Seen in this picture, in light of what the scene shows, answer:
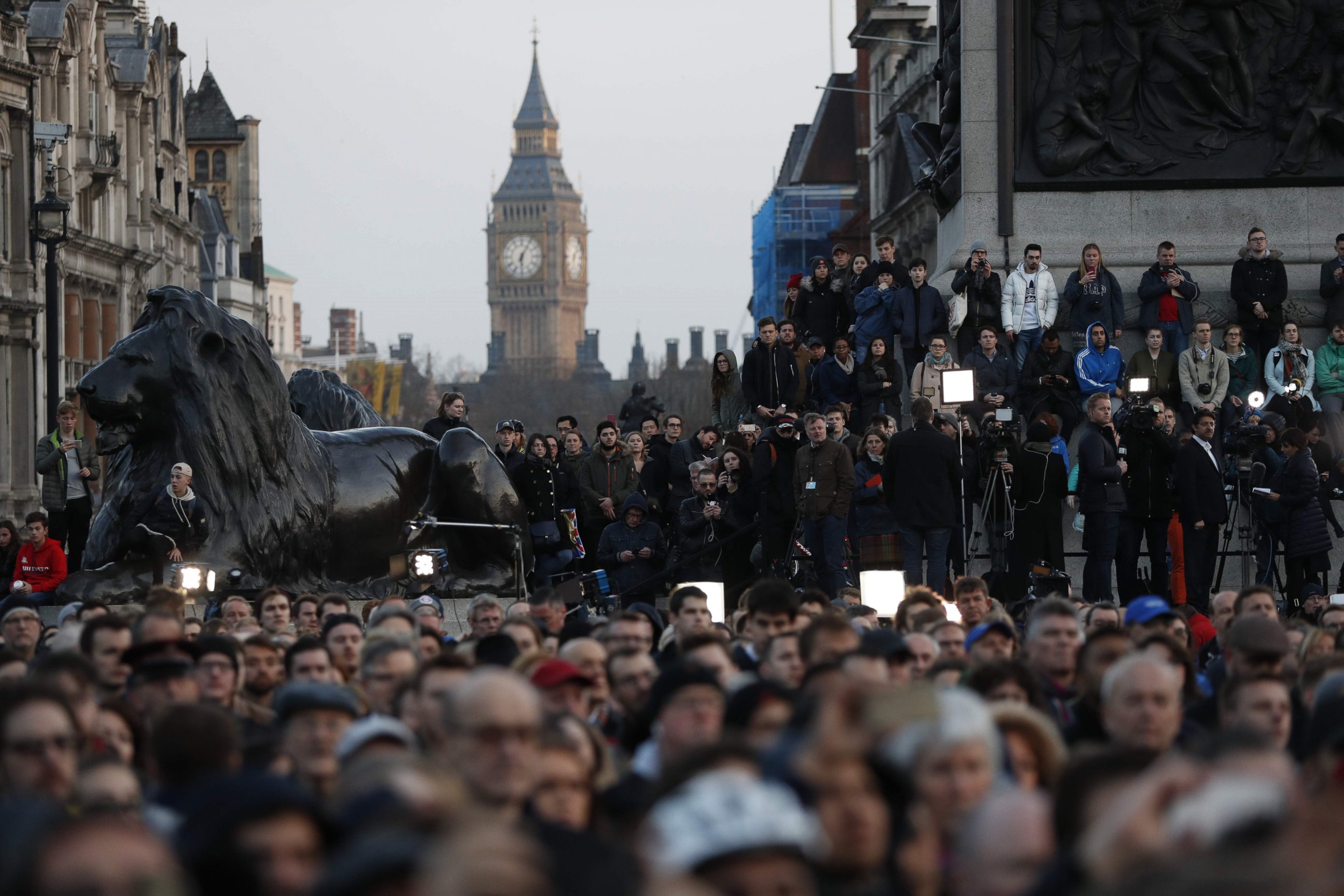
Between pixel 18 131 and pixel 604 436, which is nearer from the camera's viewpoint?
pixel 604 436

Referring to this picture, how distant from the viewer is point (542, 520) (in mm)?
20328

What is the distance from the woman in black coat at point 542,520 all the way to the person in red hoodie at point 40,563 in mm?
3823

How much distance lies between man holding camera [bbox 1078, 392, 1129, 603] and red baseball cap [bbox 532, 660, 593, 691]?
1013 cm

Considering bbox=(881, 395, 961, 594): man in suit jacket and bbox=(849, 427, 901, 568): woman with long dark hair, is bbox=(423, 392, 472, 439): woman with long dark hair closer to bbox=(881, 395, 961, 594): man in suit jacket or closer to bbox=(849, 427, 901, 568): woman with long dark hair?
bbox=(849, 427, 901, 568): woman with long dark hair

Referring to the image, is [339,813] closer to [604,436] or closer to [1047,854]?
[1047,854]

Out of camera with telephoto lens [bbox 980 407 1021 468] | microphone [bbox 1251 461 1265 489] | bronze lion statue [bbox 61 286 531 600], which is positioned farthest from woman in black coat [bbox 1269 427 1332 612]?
bronze lion statue [bbox 61 286 531 600]

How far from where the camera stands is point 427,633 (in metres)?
11.8

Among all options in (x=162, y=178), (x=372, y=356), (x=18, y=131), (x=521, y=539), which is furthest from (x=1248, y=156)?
(x=372, y=356)

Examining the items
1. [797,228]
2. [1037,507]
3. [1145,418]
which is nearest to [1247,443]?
[1145,418]

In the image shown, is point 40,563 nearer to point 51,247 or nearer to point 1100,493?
point 1100,493

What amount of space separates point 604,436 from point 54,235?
10.6m

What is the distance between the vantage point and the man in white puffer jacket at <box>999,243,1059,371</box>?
20875 millimetres

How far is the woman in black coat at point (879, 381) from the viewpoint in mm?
21625

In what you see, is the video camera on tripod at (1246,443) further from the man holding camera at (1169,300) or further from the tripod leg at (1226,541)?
the man holding camera at (1169,300)
